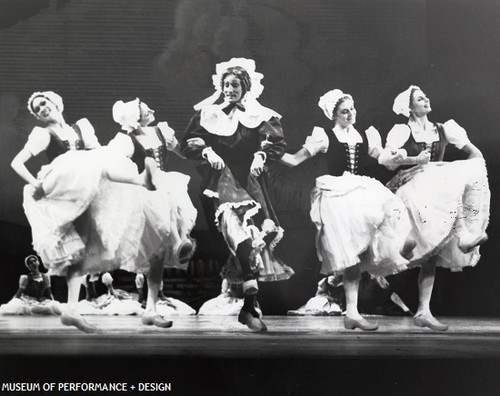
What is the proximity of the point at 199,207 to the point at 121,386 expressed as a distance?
120cm

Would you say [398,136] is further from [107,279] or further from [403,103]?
[107,279]

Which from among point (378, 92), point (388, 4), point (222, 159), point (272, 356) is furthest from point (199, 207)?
point (388, 4)

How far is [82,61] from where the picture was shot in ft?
16.8

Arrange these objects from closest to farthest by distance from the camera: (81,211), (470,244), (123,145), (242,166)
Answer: (81,211) < (123,145) < (242,166) < (470,244)

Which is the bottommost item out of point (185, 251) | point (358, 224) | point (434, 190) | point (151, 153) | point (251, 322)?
point (251, 322)

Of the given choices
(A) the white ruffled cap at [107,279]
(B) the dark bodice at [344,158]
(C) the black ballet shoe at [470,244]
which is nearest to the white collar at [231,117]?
(B) the dark bodice at [344,158]

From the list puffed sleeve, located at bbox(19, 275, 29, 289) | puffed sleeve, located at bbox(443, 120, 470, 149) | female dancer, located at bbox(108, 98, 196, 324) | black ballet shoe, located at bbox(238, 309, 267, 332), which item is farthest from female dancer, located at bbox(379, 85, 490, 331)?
puffed sleeve, located at bbox(19, 275, 29, 289)

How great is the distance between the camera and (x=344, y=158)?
5164 mm

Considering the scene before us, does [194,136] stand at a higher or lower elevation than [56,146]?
higher

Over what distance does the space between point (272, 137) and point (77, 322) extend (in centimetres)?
168

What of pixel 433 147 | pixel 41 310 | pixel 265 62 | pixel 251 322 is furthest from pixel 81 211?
pixel 433 147

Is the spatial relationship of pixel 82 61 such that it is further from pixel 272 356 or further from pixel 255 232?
pixel 272 356

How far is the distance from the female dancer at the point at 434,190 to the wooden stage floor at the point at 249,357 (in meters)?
0.29

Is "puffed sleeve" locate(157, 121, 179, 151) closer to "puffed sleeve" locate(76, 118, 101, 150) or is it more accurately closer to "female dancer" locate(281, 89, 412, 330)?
"puffed sleeve" locate(76, 118, 101, 150)
